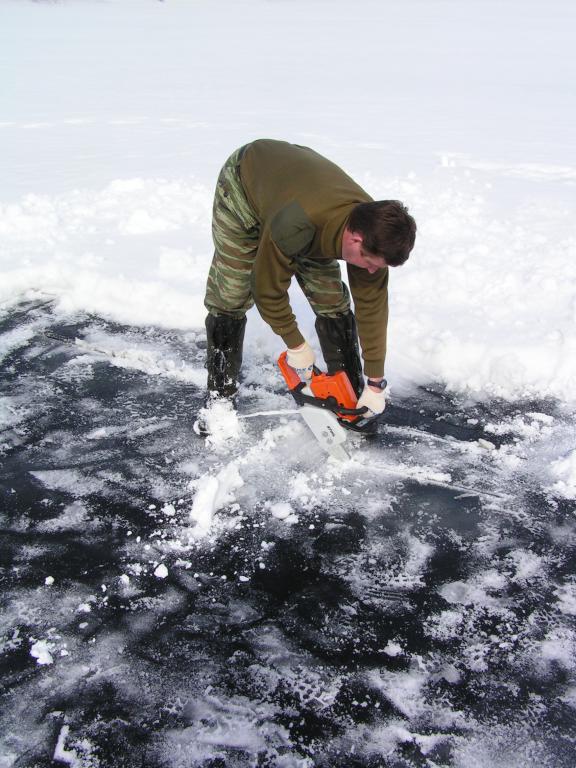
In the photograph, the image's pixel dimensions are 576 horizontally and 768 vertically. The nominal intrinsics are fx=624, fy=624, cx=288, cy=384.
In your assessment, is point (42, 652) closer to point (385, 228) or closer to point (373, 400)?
point (373, 400)

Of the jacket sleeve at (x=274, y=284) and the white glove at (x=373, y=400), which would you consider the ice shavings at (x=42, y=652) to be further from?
the white glove at (x=373, y=400)

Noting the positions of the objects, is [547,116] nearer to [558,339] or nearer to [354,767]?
[558,339]

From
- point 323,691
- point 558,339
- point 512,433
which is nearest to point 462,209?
point 558,339

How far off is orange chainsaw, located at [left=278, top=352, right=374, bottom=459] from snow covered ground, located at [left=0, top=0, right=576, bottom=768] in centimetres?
16

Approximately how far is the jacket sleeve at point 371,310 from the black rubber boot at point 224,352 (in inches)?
26.4

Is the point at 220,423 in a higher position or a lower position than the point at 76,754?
higher

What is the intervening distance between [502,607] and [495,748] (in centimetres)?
52

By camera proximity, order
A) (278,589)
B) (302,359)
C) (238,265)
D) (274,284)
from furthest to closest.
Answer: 1. (238,265)
2. (302,359)
3. (274,284)
4. (278,589)

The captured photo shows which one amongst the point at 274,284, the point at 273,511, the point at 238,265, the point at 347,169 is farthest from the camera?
the point at 347,169

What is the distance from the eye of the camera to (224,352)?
10.3 feet

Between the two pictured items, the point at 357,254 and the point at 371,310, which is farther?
the point at 371,310

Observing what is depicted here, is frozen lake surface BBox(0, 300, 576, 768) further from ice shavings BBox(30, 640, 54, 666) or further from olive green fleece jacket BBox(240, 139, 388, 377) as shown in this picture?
olive green fleece jacket BBox(240, 139, 388, 377)

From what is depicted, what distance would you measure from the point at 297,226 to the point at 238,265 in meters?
0.66

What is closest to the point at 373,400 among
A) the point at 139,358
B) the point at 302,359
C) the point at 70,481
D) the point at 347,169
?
the point at 302,359
